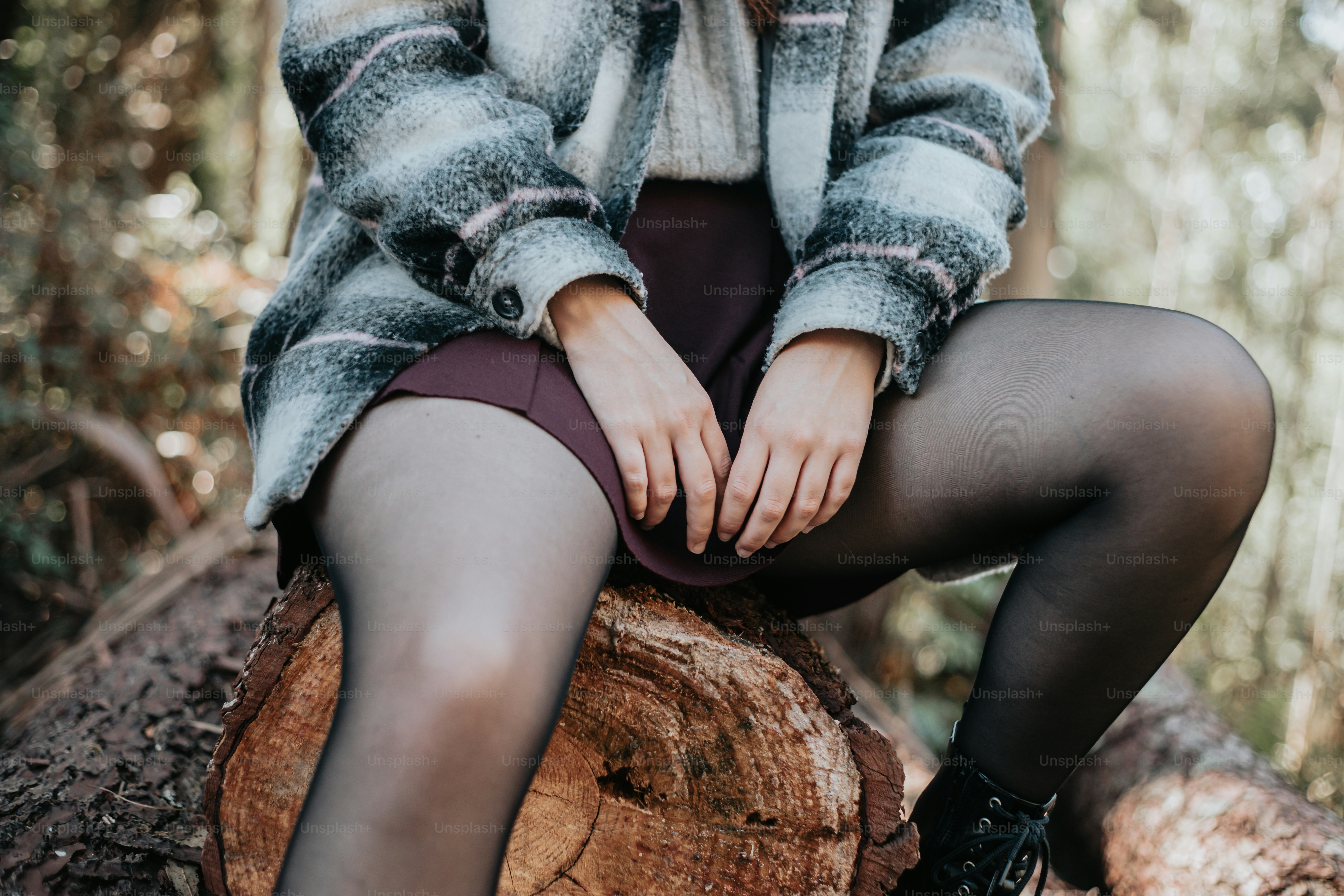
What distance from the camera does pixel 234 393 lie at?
136 inches

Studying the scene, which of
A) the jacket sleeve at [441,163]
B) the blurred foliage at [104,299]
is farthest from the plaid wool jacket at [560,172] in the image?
the blurred foliage at [104,299]

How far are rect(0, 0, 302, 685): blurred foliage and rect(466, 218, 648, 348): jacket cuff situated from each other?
2111 millimetres

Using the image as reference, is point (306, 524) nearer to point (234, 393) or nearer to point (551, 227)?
point (551, 227)

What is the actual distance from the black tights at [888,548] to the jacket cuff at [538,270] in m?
0.12

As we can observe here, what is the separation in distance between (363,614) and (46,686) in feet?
4.97

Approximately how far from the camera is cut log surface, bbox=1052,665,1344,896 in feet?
3.96

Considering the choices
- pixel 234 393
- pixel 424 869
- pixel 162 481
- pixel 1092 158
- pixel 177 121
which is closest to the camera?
pixel 424 869

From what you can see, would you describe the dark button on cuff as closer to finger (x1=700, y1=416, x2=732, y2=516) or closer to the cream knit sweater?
finger (x1=700, y1=416, x2=732, y2=516)

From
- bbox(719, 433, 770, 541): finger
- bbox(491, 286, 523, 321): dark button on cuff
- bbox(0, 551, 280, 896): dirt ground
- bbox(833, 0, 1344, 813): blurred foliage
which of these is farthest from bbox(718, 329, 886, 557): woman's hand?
bbox(833, 0, 1344, 813): blurred foliage

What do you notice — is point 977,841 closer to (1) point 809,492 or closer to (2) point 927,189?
(1) point 809,492

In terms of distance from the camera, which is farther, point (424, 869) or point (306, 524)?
point (306, 524)

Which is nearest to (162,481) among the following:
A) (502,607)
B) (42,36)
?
(42,36)

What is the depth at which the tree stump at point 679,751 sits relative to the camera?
3.02 feet

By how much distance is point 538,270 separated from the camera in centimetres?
77
